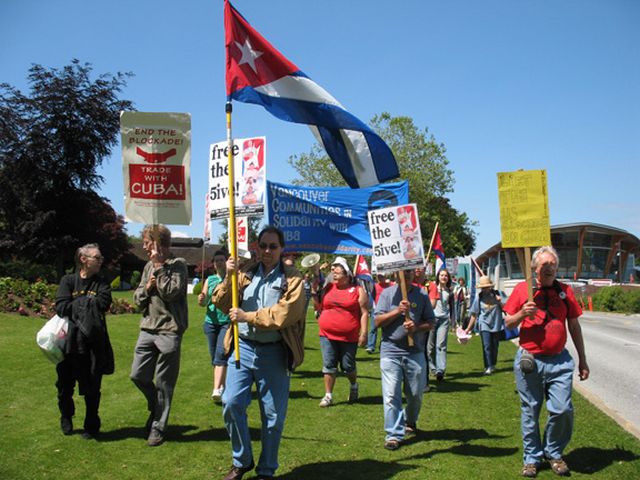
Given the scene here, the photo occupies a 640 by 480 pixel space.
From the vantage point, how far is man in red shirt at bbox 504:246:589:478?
18.6ft

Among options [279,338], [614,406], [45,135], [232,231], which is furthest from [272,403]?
[45,135]

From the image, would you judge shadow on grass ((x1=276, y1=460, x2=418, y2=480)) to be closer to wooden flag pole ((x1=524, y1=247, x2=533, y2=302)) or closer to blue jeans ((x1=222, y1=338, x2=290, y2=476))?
blue jeans ((x1=222, y1=338, x2=290, y2=476))

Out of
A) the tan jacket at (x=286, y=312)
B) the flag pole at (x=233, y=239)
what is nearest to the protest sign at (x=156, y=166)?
the flag pole at (x=233, y=239)

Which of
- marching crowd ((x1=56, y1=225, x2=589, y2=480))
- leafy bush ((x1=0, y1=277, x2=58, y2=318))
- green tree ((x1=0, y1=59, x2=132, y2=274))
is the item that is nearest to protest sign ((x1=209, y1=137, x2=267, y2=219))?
marching crowd ((x1=56, y1=225, x2=589, y2=480))

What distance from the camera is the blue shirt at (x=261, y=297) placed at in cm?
514

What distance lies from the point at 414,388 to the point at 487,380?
512 cm

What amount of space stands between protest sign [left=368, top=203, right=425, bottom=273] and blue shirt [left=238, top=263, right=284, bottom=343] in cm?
191

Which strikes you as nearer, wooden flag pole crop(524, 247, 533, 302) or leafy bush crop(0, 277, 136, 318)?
wooden flag pole crop(524, 247, 533, 302)

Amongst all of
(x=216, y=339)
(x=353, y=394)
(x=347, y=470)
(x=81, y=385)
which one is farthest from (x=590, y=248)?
(x=81, y=385)

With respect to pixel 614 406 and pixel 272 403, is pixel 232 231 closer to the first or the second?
pixel 272 403

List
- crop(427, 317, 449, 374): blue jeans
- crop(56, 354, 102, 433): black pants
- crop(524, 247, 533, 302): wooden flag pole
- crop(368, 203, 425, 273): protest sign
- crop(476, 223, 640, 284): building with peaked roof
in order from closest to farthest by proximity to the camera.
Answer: crop(524, 247, 533, 302): wooden flag pole
crop(56, 354, 102, 433): black pants
crop(368, 203, 425, 273): protest sign
crop(427, 317, 449, 374): blue jeans
crop(476, 223, 640, 284): building with peaked roof

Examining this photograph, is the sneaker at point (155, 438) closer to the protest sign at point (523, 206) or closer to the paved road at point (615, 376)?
the protest sign at point (523, 206)

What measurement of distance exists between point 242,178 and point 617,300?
4349 centimetres

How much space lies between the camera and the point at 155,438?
20.7 ft
